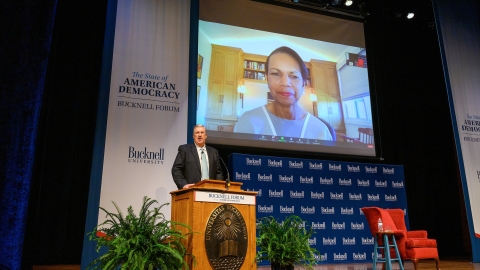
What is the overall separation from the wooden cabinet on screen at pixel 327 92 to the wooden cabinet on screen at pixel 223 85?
4.65 ft

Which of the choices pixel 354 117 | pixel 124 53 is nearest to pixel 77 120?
pixel 124 53

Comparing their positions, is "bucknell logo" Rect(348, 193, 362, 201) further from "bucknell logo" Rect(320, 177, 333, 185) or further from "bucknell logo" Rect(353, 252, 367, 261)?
"bucknell logo" Rect(353, 252, 367, 261)

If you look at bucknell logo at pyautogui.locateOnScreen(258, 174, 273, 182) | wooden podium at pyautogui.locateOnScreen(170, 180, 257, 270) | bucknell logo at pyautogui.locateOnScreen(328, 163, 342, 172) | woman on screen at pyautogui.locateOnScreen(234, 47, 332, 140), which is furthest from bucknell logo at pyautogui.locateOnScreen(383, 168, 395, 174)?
wooden podium at pyautogui.locateOnScreen(170, 180, 257, 270)

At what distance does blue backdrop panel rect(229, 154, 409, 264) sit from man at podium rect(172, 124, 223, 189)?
2.24 metres

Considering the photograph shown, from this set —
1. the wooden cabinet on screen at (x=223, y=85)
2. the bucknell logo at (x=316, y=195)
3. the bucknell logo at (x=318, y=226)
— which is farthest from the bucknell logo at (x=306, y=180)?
the wooden cabinet on screen at (x=223, y=85)

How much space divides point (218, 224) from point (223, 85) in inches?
148

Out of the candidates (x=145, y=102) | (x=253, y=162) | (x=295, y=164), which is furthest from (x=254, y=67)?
(x=145, y=102)

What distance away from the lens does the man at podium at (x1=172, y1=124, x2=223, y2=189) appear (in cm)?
346

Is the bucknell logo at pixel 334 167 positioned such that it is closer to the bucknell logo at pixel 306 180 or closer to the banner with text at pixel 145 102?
the bucknell logo at pixel 306 180

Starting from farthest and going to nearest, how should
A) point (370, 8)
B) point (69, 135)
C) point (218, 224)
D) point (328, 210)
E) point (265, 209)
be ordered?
point (370, 8) → point (328, 210) → point (265, 209) → point (69, 135) → point (218, 224)

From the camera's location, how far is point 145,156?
202 inches

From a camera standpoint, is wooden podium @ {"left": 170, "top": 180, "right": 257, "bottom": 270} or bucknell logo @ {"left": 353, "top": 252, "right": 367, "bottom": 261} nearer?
wooden podium @ {"left": 170, "top": 180, "right": 257, "bottom": 270}

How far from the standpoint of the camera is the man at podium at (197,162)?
3455 millimetres

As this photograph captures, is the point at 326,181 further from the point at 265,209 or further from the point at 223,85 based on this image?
the point at 223,85
